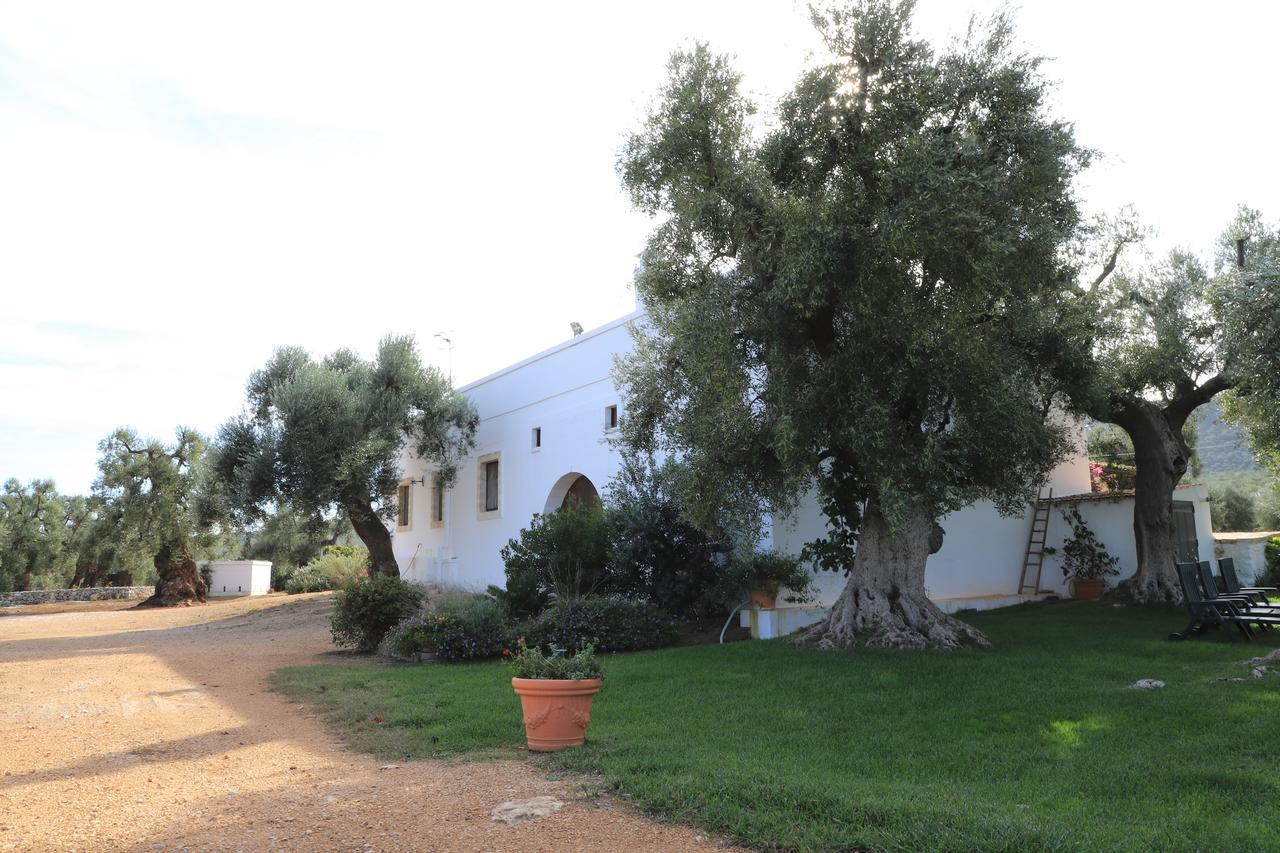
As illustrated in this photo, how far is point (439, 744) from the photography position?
640cm

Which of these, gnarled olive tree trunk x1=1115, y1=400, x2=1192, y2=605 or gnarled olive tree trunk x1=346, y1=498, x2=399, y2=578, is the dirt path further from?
gnarled olive tree trunk x1=1115, y1=400, x2=1192, y2=605

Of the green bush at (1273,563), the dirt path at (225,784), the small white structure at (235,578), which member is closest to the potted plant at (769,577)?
the dirt path at (225,784)

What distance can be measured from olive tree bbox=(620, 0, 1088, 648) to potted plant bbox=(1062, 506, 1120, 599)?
7.08 m

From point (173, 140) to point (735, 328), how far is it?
21.5 ft

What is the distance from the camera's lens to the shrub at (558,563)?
1322cm

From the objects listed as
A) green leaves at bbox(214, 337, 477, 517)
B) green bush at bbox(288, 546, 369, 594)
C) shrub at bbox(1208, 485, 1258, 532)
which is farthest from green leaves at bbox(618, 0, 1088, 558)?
shrub at bbox(1208, 485, 1258, 532)

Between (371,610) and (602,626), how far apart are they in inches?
133

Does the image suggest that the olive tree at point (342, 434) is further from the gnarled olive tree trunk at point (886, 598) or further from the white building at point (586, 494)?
the gnarled olive tree trunk at point (886, 598)

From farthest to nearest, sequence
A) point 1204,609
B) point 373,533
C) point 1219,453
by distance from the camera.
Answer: point 1219,453, point 373,533, point 1204,609

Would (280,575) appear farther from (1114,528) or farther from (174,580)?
(1114,528)

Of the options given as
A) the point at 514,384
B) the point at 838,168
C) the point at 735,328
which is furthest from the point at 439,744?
the point at 514,384

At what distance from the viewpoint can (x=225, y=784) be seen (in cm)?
534

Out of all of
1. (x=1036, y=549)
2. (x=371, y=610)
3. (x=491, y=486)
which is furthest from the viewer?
(x=491, y=486)

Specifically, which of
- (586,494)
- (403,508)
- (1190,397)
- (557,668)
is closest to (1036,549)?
(1190,397)
